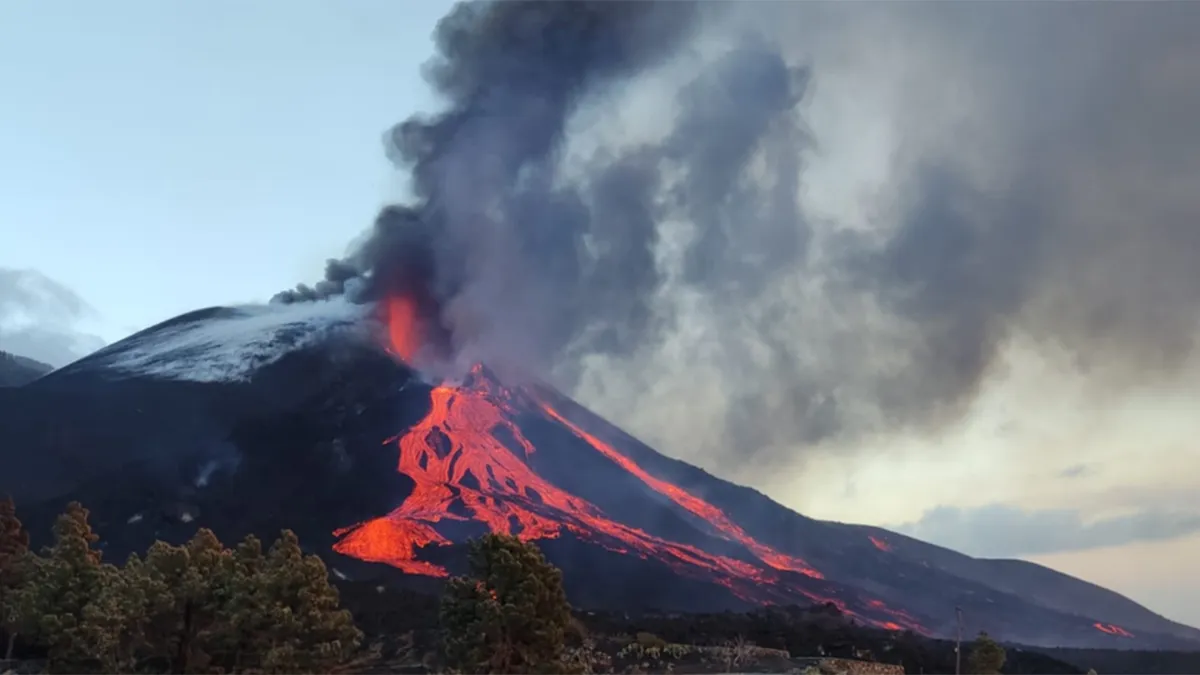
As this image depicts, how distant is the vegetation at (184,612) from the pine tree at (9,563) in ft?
5.42

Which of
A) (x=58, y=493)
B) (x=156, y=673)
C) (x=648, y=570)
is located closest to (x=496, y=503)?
(x=648, y=570)

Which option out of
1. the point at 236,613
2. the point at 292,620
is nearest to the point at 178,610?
the point at 236,613

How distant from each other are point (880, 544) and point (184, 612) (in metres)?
124

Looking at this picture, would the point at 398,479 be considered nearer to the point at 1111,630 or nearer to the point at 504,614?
the point at 504,614

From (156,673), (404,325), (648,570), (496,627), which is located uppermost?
(404,325)

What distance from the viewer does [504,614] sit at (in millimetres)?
38625

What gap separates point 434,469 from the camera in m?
111

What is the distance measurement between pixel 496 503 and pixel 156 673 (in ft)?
204

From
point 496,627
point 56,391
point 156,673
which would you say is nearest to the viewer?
point 496,627

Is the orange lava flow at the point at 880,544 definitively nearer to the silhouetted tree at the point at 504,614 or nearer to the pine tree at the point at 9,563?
the pine tree at the point at 9,563

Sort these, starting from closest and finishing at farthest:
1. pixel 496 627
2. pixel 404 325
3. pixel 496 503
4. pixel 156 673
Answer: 1. pixel 496 627
2. pixel 156 673
3. pixel 496 503
4. pixel 404 325

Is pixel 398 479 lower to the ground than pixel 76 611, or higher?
higher

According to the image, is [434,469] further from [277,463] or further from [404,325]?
[404,325]

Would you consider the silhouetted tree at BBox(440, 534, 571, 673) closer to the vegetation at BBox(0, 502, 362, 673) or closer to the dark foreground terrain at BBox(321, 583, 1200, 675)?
the vegetation at BBox(0, 502, 362, 673)
